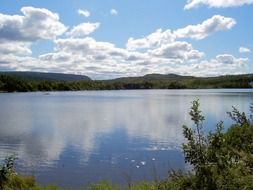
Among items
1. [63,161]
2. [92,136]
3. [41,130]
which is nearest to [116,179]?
[63,161]

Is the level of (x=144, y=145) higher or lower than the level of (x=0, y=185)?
lower

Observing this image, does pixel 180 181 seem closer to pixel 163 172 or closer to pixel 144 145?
pixel 163 172

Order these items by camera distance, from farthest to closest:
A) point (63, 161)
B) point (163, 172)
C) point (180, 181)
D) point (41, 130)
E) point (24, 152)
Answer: point (41, 130)
point (24, 152)
point (63, 161)
point (163, 172)
point (180, 181)

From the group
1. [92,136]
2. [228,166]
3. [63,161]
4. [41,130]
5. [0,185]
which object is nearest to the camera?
[228,166]

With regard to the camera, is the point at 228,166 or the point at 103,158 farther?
the point at 103,158

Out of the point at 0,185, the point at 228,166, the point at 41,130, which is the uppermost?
the point at 228,166

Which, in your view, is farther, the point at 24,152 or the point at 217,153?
the point at 24,152

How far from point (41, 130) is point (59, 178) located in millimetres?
24459

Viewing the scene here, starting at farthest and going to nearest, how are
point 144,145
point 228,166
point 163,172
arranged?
point 144,145, point 163,172, point 228,166

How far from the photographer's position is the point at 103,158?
25719 mm

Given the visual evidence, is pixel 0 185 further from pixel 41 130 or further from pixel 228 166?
pixel 41 130

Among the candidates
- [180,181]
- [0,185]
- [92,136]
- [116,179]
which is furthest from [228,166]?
[92,136]

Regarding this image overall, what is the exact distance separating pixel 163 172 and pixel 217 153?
1376 centimetres

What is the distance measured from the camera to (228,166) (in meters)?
7.48
